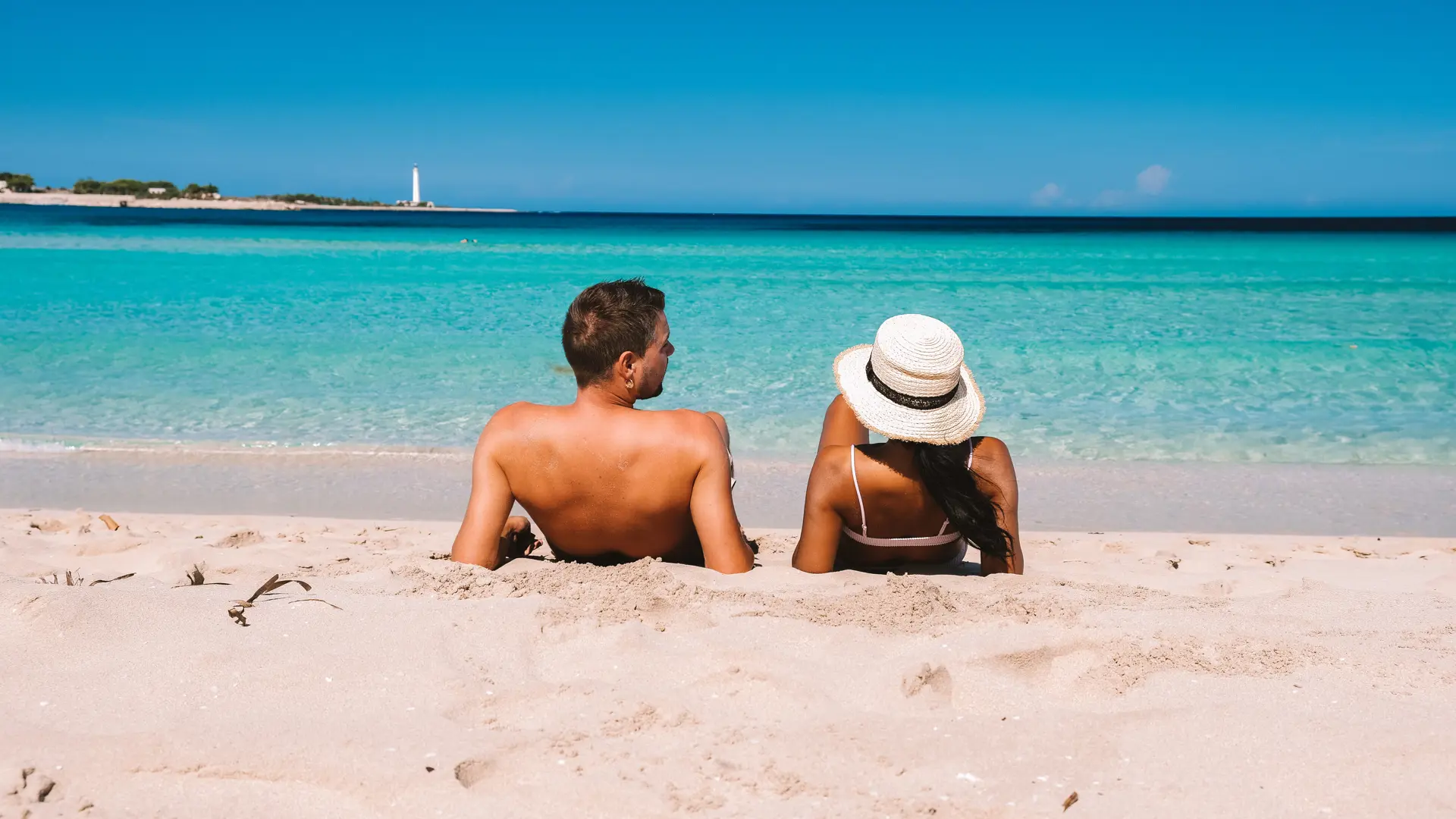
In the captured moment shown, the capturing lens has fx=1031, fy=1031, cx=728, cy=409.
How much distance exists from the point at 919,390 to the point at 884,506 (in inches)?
17.8

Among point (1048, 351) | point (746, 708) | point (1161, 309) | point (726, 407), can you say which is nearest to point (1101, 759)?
point (746, 708)

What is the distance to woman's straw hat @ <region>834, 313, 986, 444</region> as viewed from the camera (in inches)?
127

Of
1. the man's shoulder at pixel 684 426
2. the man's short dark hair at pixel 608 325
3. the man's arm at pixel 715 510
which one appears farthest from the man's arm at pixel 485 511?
the man's arm at pixel 715 510

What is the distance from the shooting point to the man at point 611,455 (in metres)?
3.32

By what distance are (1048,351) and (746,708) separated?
32.9 feet

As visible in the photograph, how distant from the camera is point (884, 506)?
3.47m

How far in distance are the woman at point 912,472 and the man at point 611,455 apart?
371mm

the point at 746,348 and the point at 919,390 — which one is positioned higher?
the point at 919,390

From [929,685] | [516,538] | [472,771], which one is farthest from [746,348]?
[472,771]

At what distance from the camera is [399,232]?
45.1m

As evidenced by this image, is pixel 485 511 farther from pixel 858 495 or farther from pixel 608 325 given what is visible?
pixel 858 495

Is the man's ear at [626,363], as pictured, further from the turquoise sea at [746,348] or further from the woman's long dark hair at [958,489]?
the turquoise sea at [746,348]

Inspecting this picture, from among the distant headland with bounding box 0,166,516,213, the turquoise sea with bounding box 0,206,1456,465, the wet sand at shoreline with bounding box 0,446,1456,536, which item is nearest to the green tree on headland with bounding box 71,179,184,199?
→ the distant headland with bounding box 0,166,516,213

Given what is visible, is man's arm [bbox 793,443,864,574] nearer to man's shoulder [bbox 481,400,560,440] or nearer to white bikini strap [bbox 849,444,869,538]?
white bikini strap [bbox 849,444,869,538]
